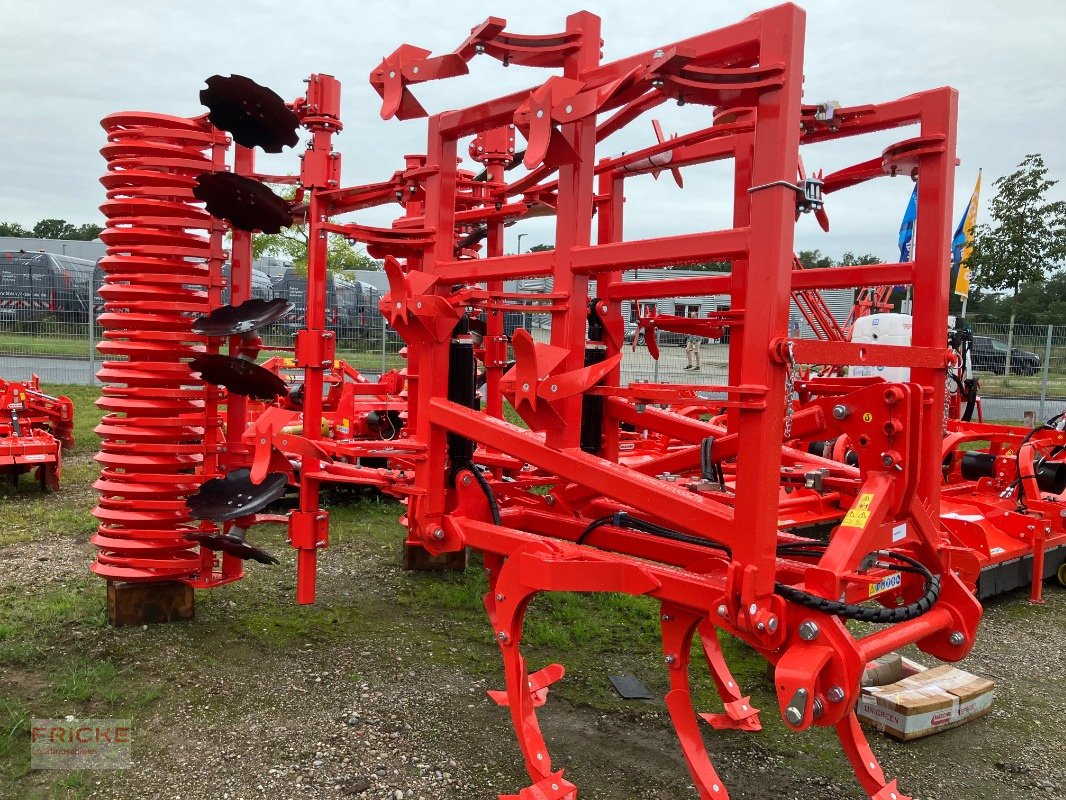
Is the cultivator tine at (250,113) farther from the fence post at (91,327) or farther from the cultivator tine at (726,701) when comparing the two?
the fence post at (91,327)

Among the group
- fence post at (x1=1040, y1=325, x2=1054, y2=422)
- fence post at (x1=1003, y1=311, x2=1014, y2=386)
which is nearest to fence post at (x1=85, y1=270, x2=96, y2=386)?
fence post at (x1=1003, y1=311, x2=1014, y2=386)

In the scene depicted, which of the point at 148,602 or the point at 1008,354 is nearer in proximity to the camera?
the point at 148,602

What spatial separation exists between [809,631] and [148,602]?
3.79 meters

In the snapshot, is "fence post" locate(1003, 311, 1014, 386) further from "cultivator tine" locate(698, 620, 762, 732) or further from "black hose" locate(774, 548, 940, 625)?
"black hose" locate(774, 548, 940, 625)

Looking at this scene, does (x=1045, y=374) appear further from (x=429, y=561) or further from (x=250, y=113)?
(x=250, y=113)

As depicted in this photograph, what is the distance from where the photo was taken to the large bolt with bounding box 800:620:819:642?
2.48 metres

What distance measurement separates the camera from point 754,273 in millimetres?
2547

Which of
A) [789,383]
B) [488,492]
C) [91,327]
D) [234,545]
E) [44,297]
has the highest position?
[44,297]

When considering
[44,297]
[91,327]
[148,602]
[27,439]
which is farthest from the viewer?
[44,297]

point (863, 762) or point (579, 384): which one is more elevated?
point (579, 384)

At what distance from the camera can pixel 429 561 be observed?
248 inches

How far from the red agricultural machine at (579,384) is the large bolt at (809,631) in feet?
0.06

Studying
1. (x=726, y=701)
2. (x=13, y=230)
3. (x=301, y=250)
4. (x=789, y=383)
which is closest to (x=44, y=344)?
(x=301, y=250)

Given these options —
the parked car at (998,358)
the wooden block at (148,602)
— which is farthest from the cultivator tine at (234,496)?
the parked car at (998,358)
